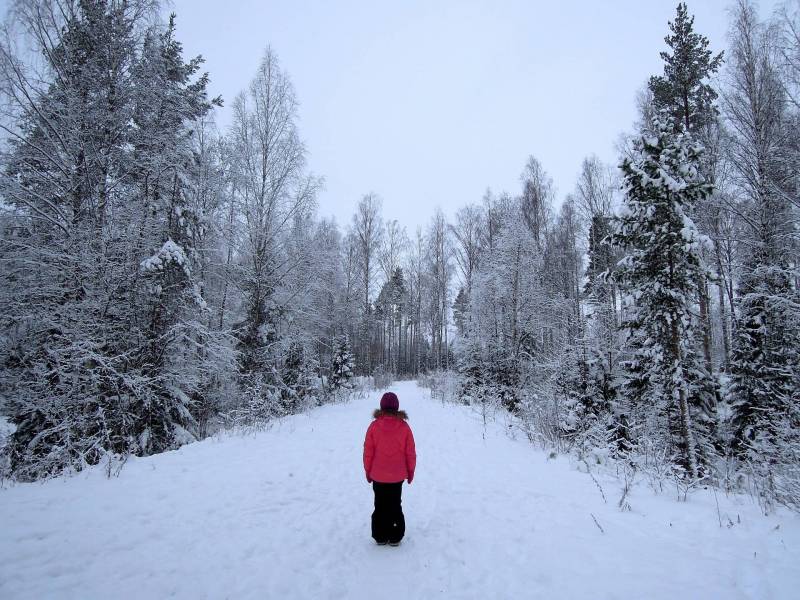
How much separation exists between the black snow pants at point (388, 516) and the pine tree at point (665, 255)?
6.84m

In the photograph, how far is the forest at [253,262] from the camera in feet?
24.7

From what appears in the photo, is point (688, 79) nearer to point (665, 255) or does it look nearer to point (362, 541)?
point (665, 255)

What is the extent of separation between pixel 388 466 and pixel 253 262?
1158 centimetres

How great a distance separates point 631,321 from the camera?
333 inches

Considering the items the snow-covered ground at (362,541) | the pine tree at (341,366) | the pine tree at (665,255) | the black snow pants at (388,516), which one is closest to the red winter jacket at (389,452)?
the black snow pants at (388,516)

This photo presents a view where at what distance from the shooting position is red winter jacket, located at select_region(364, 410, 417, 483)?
13.1 feet

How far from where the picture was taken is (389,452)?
404 centimetres

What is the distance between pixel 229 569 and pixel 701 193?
10530mm

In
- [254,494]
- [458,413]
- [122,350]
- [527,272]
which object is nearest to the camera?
[254,494]

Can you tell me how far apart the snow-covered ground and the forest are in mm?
1360

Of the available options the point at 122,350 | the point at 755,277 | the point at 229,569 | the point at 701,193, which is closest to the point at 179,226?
the point at 122,350

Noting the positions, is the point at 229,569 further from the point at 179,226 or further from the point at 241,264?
the point at 241,264

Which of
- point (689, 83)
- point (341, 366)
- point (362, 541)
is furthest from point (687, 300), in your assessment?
point (341, 366)

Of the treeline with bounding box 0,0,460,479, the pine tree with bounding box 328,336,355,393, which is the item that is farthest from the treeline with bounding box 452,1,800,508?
the treeline with bounding box 0,0,460,479
